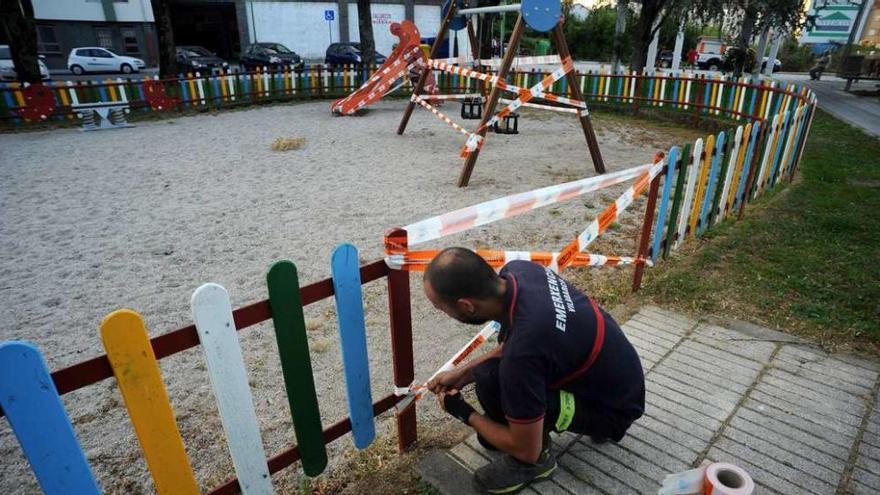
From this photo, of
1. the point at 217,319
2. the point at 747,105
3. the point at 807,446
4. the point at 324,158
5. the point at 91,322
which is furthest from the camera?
the point at 747,105

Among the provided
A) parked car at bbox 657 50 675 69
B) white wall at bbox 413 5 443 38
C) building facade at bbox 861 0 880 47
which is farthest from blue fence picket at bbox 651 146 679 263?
building facade at bbox 861 0 880 47

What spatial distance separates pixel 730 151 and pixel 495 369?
4.00 meters

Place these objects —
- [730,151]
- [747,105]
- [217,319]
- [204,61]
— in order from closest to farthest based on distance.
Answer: [217,319] → [730,151] → [747,105] → [204,61]

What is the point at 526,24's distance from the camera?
716 cm

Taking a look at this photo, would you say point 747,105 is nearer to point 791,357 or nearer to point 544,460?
point 791,357

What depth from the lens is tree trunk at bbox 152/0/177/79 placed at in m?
15.3

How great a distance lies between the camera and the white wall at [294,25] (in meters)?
33.6

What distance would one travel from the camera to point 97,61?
1061 inches

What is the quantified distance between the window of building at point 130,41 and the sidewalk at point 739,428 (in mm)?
38158

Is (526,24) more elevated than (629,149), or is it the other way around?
(526,24)

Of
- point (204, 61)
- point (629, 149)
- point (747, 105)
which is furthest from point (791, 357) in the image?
point (204, 61)

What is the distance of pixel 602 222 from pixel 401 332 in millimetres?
1860

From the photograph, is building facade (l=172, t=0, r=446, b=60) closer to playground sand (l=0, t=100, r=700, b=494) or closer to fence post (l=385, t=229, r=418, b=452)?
playground sand (l=0, t=100, r=700, b=494)

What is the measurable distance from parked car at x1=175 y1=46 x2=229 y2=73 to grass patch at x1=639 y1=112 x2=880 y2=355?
2539cm
